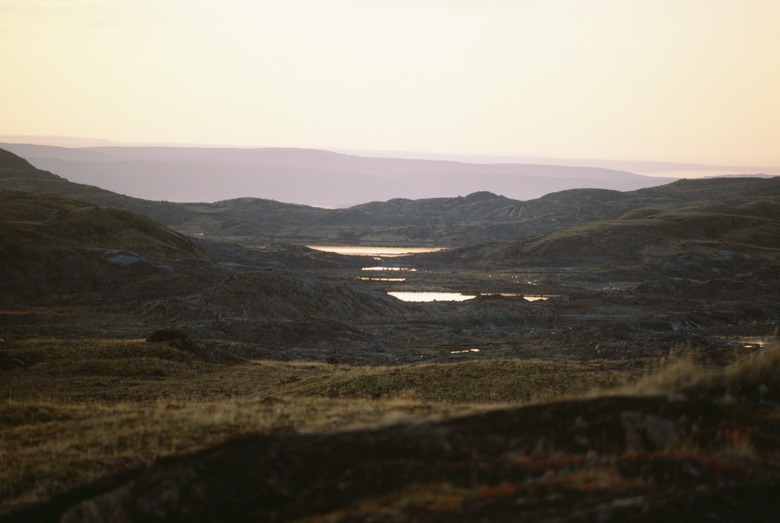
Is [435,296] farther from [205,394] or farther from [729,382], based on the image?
[729,382]

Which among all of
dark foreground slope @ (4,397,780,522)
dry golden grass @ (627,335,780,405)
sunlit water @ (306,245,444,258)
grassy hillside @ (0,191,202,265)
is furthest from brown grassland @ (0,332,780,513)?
sunlit water @ (306,245,444,258)

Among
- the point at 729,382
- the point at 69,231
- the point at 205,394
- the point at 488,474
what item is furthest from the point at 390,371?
the point at 69,231

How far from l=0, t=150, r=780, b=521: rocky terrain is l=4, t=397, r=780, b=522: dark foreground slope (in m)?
0.03

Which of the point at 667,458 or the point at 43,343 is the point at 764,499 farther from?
the point at 43,343

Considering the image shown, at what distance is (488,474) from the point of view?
845 centimetres

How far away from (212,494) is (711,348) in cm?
4060

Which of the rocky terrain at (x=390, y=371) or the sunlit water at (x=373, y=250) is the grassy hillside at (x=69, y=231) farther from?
the sunlit water at (x=373, y=250)

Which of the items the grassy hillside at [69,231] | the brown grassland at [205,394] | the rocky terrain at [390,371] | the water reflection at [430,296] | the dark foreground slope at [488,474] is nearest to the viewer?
the dark foreground slope at [488,474]

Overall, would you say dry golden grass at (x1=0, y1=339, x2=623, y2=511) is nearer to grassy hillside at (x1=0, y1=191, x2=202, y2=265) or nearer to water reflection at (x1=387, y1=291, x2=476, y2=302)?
grassy hillside at (x1=0, y1=191, x2=202, y2=265)

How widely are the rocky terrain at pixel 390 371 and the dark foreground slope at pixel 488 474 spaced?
3 cm

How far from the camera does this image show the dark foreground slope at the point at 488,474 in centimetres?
779

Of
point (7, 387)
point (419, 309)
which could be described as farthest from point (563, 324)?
point (7, 387)

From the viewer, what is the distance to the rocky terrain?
8.35 meters

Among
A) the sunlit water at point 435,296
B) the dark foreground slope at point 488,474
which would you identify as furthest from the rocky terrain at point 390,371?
the sunlit water at point 435,296
